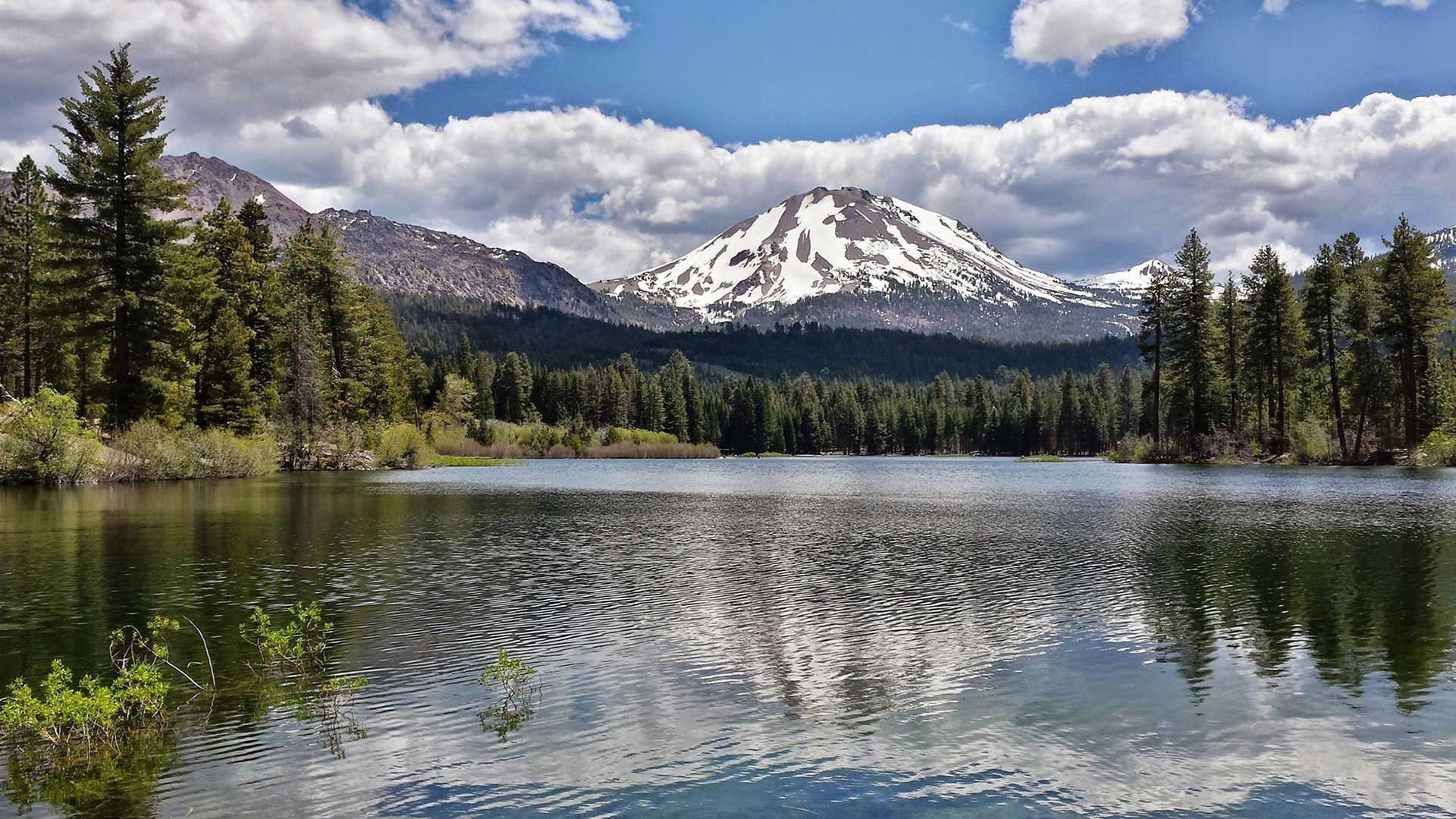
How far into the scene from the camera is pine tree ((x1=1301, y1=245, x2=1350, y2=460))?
79125 millimetres

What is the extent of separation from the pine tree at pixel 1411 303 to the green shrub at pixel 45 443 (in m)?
84.5

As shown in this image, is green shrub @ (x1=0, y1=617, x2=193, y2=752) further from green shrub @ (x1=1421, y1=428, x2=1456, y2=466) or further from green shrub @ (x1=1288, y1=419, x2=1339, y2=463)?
green shrub @ (x1=1288, y1=419, x2=1339, y2=463)

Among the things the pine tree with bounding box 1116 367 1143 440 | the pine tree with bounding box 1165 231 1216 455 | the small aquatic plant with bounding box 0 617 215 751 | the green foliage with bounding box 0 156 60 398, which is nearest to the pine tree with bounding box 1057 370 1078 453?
the pine tree with bounding box 1116 367 1143 440

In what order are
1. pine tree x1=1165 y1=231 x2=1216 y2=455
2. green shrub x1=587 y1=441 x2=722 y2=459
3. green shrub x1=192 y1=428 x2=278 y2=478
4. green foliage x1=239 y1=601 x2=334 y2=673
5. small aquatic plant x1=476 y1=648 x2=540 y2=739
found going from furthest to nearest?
green shrub x1=587 y1=441 x2=722 y2=459 → pine tree x1=1165 y1=231 x2=1216 y2=455 → green shrub x1=192 y1=428 x2=278 y2=478 → green foliage x1=239 y1=601 x2=334 y2=673 → small aquatic plant x1=476 y1=648 x2=540 y2=739

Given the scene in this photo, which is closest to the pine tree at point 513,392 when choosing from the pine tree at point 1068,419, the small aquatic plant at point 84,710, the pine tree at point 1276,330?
the pine tree at point 1068,419

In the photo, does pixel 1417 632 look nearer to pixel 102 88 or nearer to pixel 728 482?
pixel 728 482

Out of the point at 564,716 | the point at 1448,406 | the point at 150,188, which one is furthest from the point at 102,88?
the point at 1448,406

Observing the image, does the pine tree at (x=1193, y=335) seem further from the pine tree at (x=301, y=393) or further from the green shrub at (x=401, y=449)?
the pine tree at (x=301, y=393)

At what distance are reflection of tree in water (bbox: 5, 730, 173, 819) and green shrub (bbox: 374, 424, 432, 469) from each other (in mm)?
76048

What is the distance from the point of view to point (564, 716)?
1105 centimetres

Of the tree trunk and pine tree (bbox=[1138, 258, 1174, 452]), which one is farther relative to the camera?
pine tree (bbox=[1138, 258, 1174, 452])

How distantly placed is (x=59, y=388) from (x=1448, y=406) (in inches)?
4651

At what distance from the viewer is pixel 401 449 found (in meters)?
84.8

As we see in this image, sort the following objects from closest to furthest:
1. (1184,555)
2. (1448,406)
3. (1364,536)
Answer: (1184,555) → (1364,536) → (1448,406)
